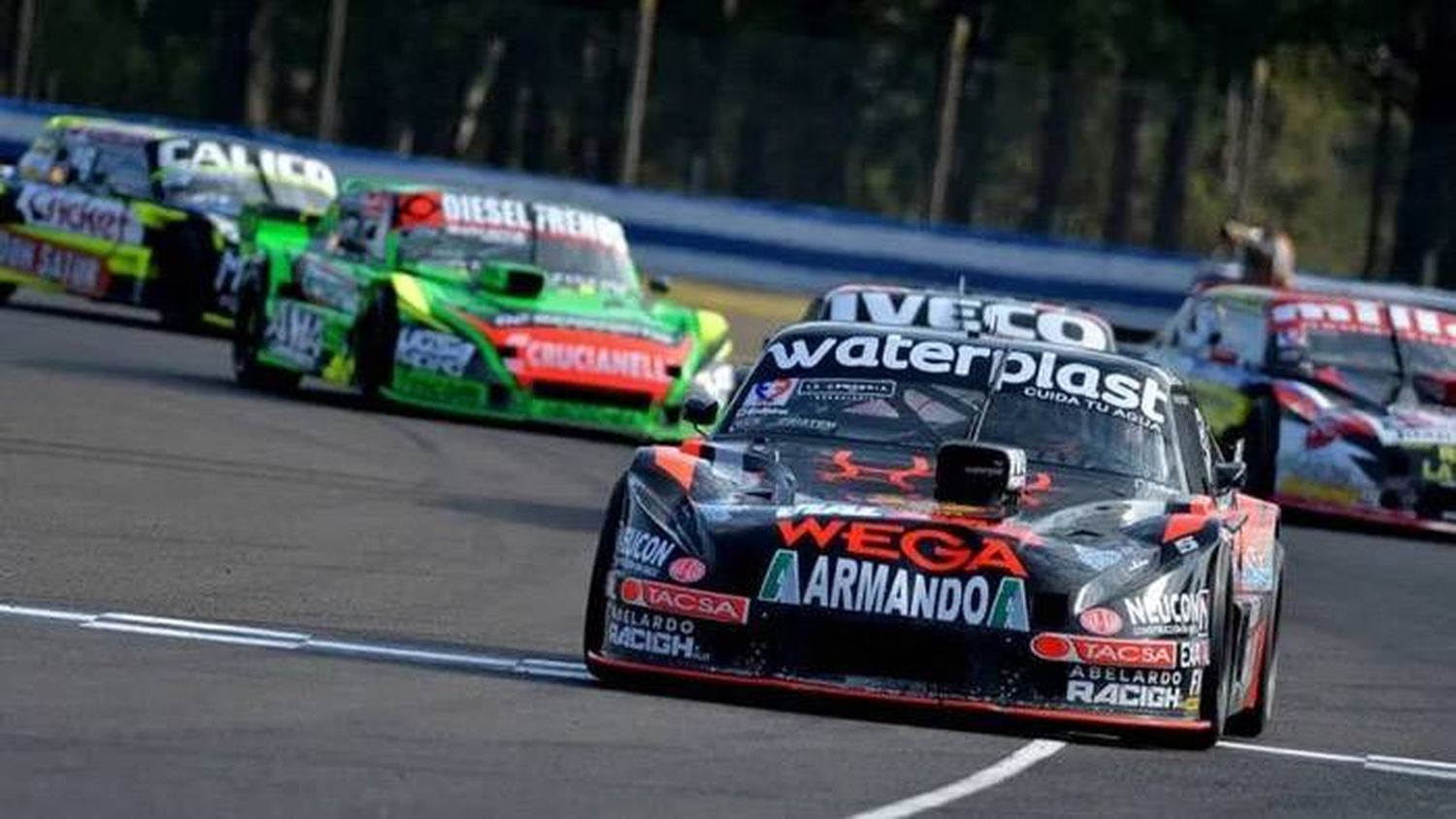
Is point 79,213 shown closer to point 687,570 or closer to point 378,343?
point 378,343

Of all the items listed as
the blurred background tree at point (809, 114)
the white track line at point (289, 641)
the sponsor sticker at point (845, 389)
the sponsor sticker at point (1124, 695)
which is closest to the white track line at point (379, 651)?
the white track line at point (289, 641)

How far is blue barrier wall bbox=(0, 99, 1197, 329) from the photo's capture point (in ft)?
124

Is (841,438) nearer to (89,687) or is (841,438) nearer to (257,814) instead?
(89,687)

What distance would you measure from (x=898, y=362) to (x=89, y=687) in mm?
3292

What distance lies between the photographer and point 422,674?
10.9m

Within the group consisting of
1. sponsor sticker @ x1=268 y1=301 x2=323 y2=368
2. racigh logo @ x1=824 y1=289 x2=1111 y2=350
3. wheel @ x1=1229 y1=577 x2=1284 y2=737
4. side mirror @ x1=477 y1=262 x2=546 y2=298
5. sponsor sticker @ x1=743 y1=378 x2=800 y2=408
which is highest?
sponsor sticker @ x1=743 y1=378 x2=800 y2=408

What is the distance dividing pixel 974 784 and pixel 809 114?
3005cm

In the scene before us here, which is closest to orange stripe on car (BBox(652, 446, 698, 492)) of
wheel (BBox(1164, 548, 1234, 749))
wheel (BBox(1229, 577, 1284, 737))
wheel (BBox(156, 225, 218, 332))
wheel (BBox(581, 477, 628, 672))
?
wheel (BBox(581, 477, 628, 672))

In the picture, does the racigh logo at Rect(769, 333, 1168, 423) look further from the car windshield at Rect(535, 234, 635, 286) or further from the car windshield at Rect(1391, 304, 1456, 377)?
the car windshield at Rect(535, 234, 635, 286)

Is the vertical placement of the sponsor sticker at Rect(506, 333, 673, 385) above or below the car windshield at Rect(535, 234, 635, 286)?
below

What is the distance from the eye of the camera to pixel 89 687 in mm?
9781

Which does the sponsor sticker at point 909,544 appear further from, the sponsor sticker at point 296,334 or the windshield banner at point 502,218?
the windshield banner at point 502,218

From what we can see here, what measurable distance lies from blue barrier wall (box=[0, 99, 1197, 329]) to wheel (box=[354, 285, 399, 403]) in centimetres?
1572

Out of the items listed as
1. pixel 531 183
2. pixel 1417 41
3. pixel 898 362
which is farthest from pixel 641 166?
pixel 898 362
